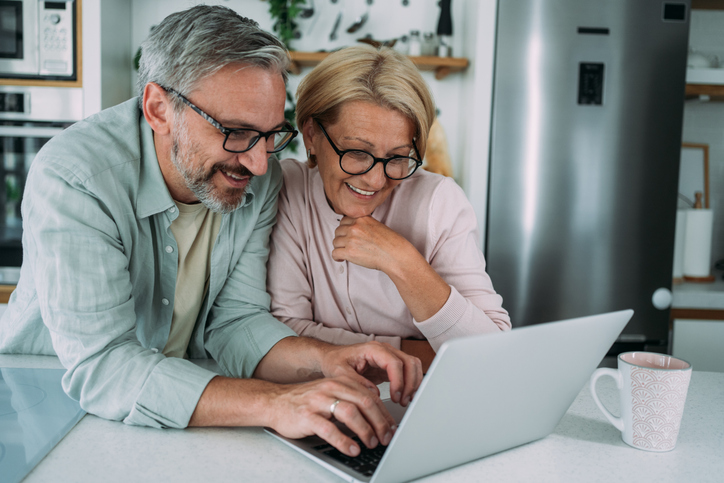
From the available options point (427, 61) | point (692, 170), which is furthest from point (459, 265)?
point (692, 170)

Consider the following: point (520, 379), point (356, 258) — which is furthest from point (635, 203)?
point (520, 379)

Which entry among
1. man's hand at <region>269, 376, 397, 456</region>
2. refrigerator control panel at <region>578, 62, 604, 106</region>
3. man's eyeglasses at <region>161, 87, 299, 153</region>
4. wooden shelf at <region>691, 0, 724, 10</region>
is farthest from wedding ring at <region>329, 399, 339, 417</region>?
wooden shelf at <region>691, 0, 724, 10</region>

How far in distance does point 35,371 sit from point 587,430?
2.98 feet

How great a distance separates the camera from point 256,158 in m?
1.03

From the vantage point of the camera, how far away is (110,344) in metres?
0.87

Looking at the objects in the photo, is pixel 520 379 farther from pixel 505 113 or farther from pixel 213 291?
pixel 505 113

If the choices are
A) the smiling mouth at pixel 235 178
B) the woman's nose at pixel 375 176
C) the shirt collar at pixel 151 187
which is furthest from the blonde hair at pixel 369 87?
the shirt collar at pixel 151 187

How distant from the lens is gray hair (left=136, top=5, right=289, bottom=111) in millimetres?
969

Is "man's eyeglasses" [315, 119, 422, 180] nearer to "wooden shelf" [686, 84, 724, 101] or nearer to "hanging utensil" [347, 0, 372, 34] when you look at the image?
"hanging utensil" [347, 0, 372, 34]

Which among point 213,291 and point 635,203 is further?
point 635,203

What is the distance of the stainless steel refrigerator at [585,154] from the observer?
7.36 ft

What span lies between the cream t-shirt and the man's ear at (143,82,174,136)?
0.16m

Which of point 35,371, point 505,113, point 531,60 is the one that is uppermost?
point 531,60

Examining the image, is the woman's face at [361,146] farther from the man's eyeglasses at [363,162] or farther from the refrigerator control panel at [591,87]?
the refrigerator control panel at [591,87]
